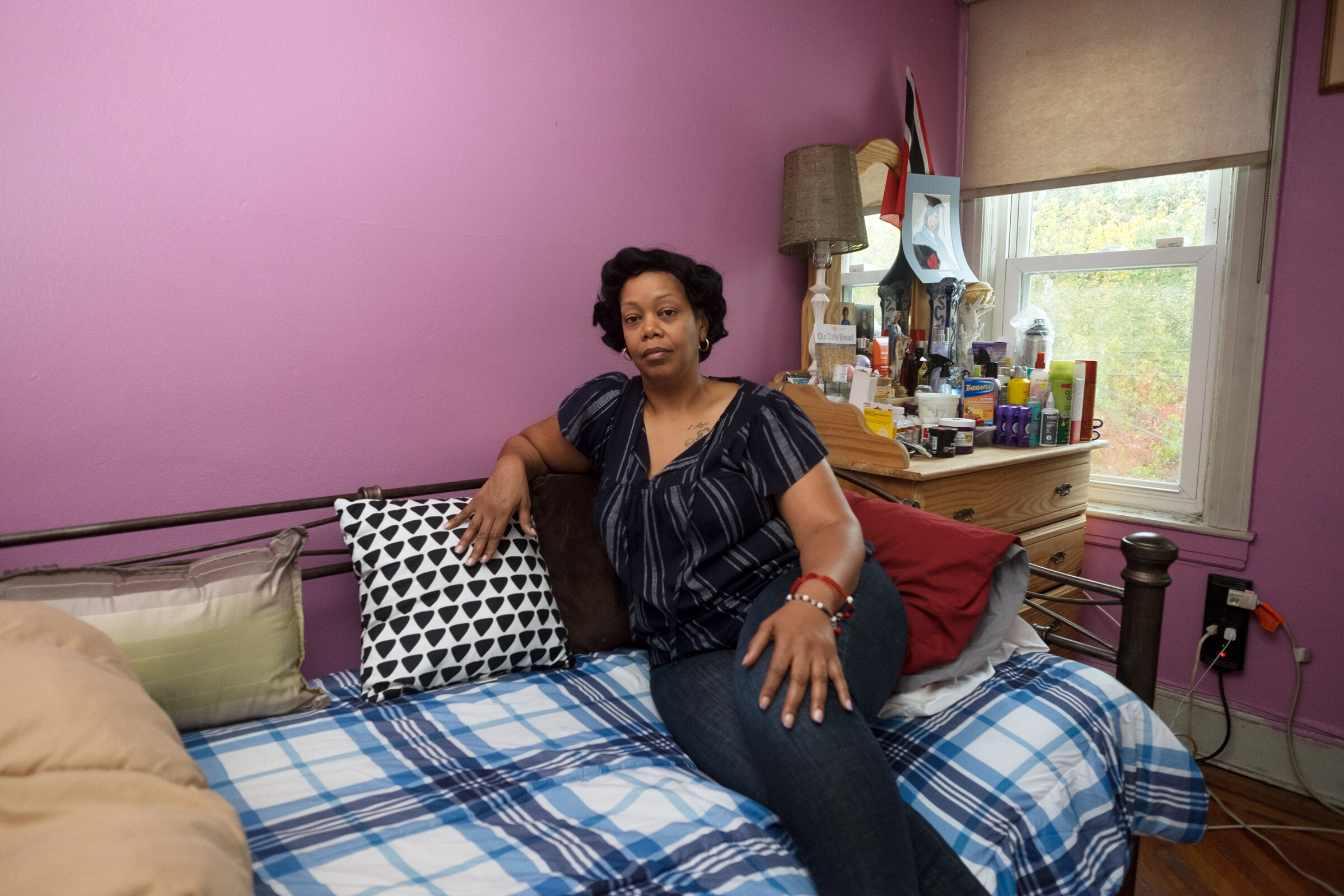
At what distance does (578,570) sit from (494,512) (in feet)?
→ 0.74

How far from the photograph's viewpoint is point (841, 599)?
3.92 feet

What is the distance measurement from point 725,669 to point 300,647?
0.73 meters

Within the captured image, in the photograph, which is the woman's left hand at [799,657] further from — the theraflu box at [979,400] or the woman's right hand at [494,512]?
the theraflu box at [979,400]

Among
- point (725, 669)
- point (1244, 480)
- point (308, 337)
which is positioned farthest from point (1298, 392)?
point (308, 337)

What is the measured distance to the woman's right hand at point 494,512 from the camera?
1.50 metres

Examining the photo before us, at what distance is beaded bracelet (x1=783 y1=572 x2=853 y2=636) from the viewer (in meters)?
1.17

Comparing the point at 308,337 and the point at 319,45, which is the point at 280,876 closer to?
the point at 308,337

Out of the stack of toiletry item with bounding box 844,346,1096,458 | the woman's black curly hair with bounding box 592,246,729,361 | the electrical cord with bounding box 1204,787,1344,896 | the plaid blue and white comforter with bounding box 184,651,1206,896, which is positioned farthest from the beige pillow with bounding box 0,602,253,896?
the electrical cord with bounding box 1204,787,1344,896

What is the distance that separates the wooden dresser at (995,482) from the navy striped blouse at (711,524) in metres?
0.69

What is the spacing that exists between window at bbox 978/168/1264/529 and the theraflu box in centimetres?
32

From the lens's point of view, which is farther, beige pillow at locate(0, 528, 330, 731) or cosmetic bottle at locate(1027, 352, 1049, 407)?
cosmetic bottle at locate(1027, 352, 1049, 407)

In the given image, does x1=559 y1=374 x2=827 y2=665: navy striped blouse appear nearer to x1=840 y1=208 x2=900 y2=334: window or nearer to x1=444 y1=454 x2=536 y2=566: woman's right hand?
x1=444 y1=454 x2=536 y2=566: woman's right hand

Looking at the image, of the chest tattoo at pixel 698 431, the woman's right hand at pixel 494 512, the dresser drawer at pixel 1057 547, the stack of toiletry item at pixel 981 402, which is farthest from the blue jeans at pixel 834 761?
the dresser drawer at pixel 1057 547

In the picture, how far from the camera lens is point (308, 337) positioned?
1.56 meters
